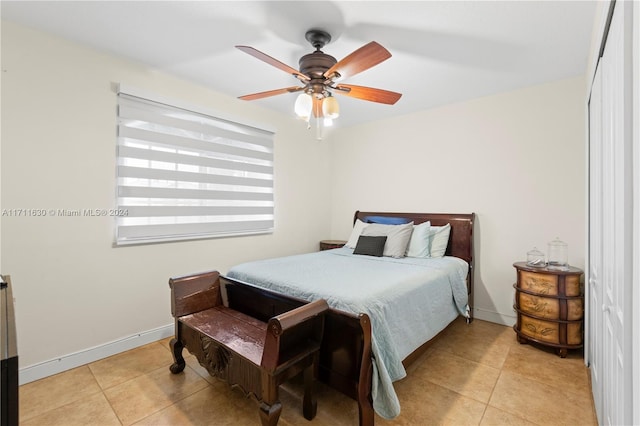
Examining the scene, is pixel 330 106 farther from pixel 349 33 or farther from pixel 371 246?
pixel 371 246

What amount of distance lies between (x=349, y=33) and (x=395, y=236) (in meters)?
2.00

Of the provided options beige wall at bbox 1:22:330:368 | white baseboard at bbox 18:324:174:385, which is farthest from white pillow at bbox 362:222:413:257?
white baseboard at bbox 18:324:174:385

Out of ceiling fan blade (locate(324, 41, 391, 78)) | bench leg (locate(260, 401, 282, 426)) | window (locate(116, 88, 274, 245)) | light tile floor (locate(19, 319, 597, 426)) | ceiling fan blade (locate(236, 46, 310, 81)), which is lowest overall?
light tile floor (locate(19, 319, 597, 426))

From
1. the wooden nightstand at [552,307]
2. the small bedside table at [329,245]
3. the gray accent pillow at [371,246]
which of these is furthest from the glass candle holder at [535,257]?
the small bedside table at [329,245]

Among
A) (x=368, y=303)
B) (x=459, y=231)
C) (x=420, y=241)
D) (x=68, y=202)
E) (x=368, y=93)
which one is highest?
(x=368, y=93)

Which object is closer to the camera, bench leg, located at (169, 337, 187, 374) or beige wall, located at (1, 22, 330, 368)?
beige wall, located at (1, 22, 330, 368)

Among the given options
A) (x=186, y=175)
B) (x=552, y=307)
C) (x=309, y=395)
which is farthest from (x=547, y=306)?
(x=186, y=175)

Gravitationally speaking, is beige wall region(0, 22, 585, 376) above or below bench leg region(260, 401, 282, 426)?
above

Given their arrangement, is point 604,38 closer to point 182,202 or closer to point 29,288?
point 182,202

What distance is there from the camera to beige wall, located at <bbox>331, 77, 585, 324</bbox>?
2.82 m

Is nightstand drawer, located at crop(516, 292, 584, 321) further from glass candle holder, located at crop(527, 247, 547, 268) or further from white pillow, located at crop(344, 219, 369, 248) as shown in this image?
white pillow, located at crop(344, 219, 369, 248)

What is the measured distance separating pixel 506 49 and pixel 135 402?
3.62m

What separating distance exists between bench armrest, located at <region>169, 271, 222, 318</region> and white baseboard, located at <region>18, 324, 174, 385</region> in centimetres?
85

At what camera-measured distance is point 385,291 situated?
6.33 feet
